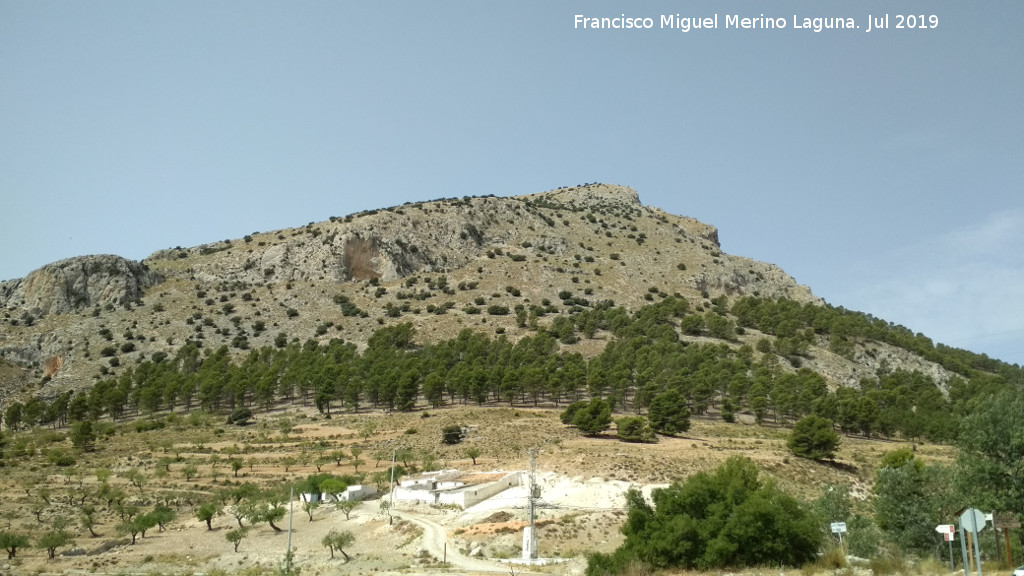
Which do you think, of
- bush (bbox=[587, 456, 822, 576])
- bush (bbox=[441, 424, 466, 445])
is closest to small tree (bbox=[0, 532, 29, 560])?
bush (bbox=[441, 424, 466, 445])

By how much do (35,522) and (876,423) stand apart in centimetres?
7235

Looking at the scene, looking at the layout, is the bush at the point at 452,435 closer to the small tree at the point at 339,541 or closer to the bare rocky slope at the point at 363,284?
the small tree at the point at 339,541

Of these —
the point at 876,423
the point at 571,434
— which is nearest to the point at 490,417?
the point at 571,434

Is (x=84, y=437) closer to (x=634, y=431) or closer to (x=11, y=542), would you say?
(x=11, y=542)

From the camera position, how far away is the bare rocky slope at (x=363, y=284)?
307ft

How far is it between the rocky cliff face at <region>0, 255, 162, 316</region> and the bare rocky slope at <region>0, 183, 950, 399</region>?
22 cm

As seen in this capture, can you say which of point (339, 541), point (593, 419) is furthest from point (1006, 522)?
point (593, 419)

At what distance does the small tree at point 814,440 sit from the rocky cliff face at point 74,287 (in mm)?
95716

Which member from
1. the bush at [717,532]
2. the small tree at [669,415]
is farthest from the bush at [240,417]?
the bush at [717,532]

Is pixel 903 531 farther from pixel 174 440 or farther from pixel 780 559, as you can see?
pixel 174 440

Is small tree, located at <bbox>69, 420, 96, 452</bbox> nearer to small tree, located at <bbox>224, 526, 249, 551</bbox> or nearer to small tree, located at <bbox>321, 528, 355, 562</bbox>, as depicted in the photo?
small tree, located at <bbox>224, 526, 249, 551</bbox>

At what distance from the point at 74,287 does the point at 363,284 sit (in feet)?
144

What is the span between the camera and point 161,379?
260ft

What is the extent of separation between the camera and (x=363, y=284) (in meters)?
120
